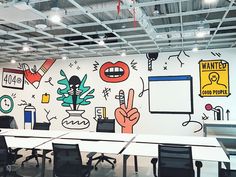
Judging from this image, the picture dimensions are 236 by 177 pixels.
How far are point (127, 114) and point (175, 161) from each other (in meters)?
4.20

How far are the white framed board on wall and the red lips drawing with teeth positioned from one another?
829 millimetres

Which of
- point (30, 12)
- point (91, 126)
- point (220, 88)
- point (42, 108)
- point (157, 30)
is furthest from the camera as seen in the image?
point (42, 108)

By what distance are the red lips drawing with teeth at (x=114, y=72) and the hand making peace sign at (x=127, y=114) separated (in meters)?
0.46

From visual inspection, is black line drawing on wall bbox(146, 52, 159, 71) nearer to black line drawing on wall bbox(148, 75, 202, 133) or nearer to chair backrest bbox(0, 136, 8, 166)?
black line drawing on wall bbox(148, 75, 202, 133)

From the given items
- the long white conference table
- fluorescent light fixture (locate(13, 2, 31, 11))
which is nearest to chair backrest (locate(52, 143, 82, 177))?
the long white conference table

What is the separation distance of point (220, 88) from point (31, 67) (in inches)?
246

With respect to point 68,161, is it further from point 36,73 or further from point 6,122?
point 36,73

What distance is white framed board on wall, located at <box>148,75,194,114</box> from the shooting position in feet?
22.2

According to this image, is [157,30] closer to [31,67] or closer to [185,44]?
[185,44]

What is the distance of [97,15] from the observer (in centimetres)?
401

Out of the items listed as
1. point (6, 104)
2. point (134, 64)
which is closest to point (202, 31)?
point (134, 64)

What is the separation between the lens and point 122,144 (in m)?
4.05

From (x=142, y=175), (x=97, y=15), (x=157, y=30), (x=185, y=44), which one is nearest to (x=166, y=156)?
(x=142, y=175)

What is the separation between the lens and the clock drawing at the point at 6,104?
27.7 ft
